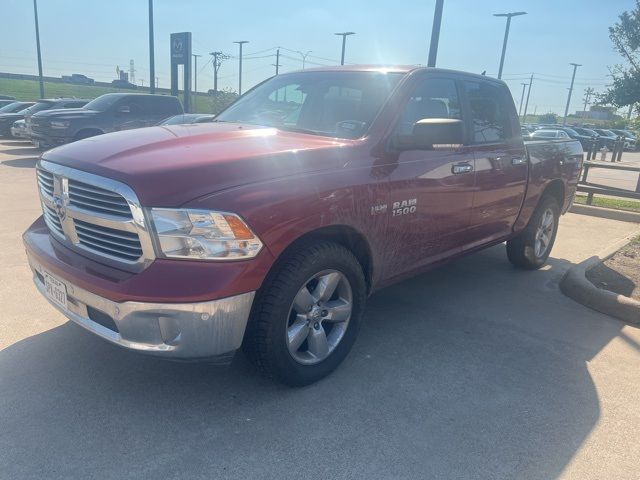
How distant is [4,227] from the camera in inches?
248

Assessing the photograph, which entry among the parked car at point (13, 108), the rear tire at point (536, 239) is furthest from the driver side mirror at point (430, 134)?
the parked car at point (13, 108)

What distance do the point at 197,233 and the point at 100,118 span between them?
12.4 metres

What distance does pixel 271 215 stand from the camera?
103 inches

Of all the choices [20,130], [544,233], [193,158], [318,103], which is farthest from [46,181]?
[20,130]

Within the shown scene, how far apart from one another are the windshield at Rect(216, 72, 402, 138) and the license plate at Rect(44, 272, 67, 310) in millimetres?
1801

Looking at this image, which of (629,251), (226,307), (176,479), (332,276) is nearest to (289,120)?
(332,276)

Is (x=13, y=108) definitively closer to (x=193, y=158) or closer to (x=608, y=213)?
(x=608, y=213)

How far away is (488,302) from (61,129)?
38.5 ft

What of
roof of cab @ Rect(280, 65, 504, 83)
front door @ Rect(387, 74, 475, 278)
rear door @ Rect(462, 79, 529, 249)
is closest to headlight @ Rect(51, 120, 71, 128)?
roof of cab @ Rect(280, 65, 504, 83)

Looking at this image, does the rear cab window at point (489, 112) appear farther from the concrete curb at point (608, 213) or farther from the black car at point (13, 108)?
the black car at point (13, 108)

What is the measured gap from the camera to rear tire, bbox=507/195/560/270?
557cm

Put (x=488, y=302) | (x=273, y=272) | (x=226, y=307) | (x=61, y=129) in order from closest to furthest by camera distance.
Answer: (x=226, y=307), (x=273, y=272), (x=488, y=302), (x=61, y=129)

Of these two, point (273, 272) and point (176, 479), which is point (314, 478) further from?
point (273, 272)

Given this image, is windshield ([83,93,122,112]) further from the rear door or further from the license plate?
the license plate
